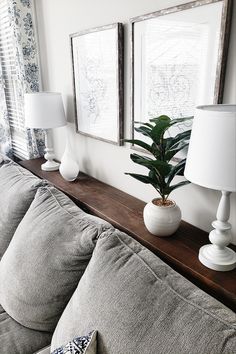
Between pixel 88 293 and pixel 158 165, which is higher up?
pixel 158 165

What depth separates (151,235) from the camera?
1225 mm

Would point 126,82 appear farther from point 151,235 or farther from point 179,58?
point 151,235

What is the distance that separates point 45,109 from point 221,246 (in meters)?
1.42

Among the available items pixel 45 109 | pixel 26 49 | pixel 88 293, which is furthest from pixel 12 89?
pixel 88 293

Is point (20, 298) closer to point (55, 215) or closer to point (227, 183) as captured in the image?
point (55, 215)

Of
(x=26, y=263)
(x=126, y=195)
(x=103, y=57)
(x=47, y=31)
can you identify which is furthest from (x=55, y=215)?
(x=47, y=31)

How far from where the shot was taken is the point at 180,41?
3.77 feet

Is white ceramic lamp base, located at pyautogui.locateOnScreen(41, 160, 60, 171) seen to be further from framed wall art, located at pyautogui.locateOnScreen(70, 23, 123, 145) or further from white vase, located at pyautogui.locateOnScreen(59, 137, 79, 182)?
framed wall art, located at pyautogui.locateOnScreen(70, 23, 123, 145)

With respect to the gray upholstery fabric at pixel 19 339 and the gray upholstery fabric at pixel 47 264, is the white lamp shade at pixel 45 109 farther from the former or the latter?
the gray upholstery fabric at pixel 19 339

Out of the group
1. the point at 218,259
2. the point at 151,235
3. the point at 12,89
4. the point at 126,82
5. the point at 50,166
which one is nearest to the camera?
the point at 218,259

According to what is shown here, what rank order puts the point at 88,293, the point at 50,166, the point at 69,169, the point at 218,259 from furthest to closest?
the point at 50,166
the point at 69,169
the point at 218,259
the point at 88,293

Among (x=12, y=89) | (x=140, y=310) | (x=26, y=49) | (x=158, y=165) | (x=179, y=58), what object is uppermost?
(x=26, y=49)

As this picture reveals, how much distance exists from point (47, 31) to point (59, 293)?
6.10ft

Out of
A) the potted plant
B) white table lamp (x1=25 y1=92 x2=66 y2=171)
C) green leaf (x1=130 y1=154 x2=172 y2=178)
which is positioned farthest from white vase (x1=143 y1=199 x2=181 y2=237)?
white table lamp (x1=25 y1=92 x2=66 y2=171)
